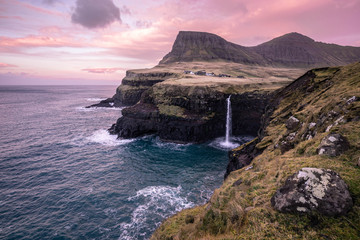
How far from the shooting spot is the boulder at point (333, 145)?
376 inches

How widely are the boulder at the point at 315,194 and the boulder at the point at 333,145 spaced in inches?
104

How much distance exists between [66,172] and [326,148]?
3947cm

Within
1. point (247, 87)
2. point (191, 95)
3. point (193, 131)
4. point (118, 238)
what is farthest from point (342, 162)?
point (247, 87)

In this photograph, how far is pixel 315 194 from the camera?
7340mm

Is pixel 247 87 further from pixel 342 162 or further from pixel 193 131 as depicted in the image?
pixel 342 162

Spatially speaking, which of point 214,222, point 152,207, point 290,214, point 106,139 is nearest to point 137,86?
point 106,139

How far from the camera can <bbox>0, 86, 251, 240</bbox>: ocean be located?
841 inches

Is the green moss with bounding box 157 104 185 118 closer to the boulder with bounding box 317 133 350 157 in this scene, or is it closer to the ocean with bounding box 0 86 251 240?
the ocean with bounding box 0 86 251 240

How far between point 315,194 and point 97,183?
31.5 metres

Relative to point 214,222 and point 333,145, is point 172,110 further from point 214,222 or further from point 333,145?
point 333,145

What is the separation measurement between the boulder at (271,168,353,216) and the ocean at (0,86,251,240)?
16.9 meters

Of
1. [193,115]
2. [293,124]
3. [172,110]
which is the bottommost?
[193,115]

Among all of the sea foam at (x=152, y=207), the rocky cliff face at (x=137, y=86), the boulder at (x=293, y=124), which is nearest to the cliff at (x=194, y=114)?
the sea foam at (x=152, y=207)

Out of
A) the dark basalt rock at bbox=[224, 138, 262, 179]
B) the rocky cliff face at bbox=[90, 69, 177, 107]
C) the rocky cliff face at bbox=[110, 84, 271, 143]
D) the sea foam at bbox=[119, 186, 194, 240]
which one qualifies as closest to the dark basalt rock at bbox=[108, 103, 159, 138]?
the rocky cliff face at bbox=[110, 84, 271, 143]
